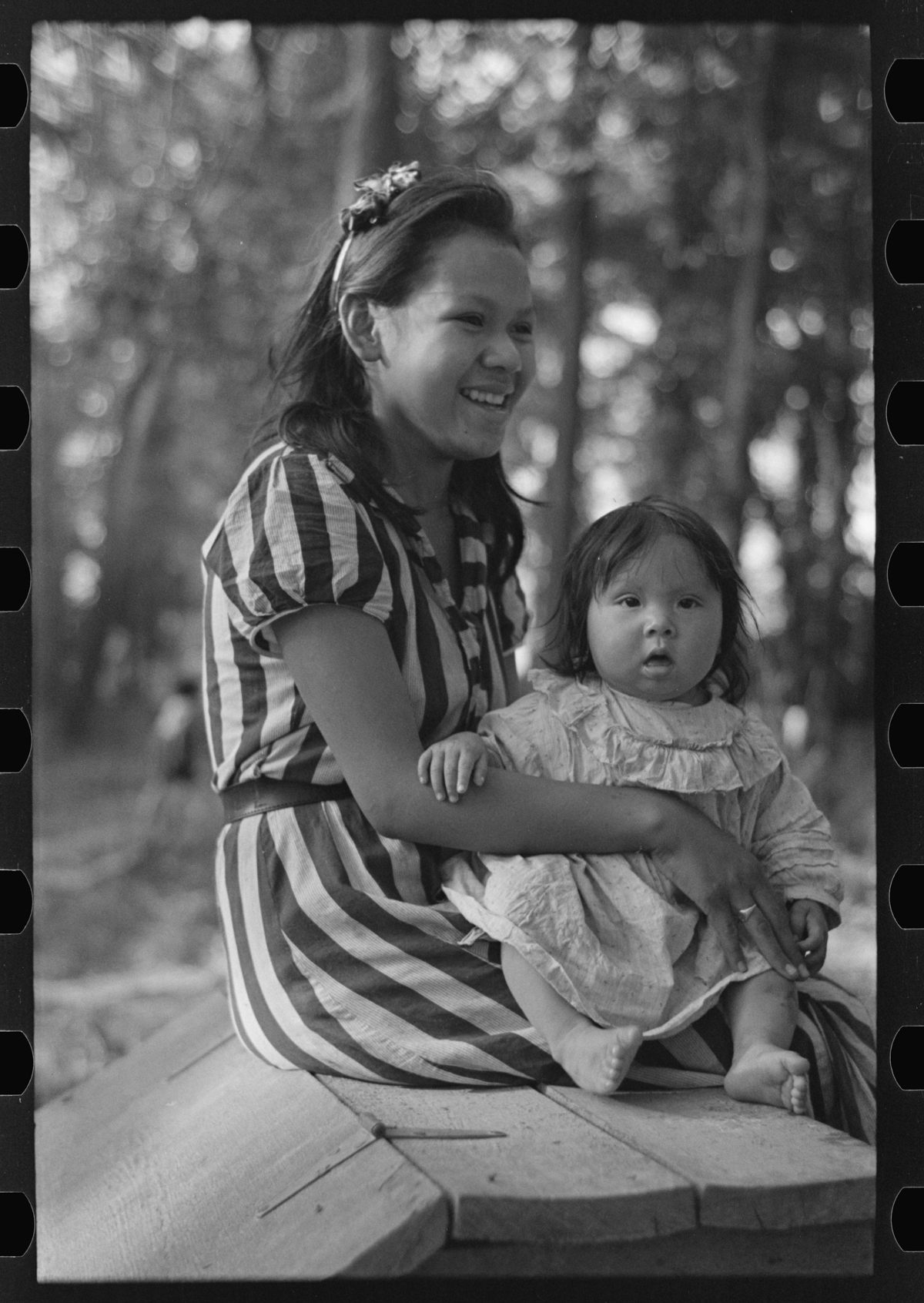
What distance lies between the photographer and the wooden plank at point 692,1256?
4.55 ft

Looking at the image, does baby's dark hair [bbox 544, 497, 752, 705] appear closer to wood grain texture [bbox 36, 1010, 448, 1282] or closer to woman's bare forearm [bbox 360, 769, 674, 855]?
woman's bare forearm [bbox 360, 769, 674, 855]

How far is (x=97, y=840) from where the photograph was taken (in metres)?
8.63

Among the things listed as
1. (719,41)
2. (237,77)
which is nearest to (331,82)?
(237,77)

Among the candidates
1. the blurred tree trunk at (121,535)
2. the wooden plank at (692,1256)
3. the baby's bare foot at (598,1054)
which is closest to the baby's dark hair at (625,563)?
the baby's bare foot at (598,1054)

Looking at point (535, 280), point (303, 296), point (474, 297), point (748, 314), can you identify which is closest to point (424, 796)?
point (474, 297)

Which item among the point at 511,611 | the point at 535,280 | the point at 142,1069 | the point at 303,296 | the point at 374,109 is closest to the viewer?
the point at 303,296

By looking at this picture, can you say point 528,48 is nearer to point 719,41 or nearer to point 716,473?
point 719,41

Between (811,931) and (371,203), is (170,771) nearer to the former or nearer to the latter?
(371,203)

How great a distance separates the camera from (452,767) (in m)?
1.66

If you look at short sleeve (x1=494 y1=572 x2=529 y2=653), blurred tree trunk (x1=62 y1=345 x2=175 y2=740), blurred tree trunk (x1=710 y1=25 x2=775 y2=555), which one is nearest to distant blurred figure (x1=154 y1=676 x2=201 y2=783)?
blurred tree trunk (x1=62 y1=345 x2=175 y2=740)

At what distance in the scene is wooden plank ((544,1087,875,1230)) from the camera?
1.38m

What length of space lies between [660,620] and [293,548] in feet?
1.57

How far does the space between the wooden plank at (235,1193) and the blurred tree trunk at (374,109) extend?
318cm

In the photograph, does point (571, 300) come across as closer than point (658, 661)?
No
